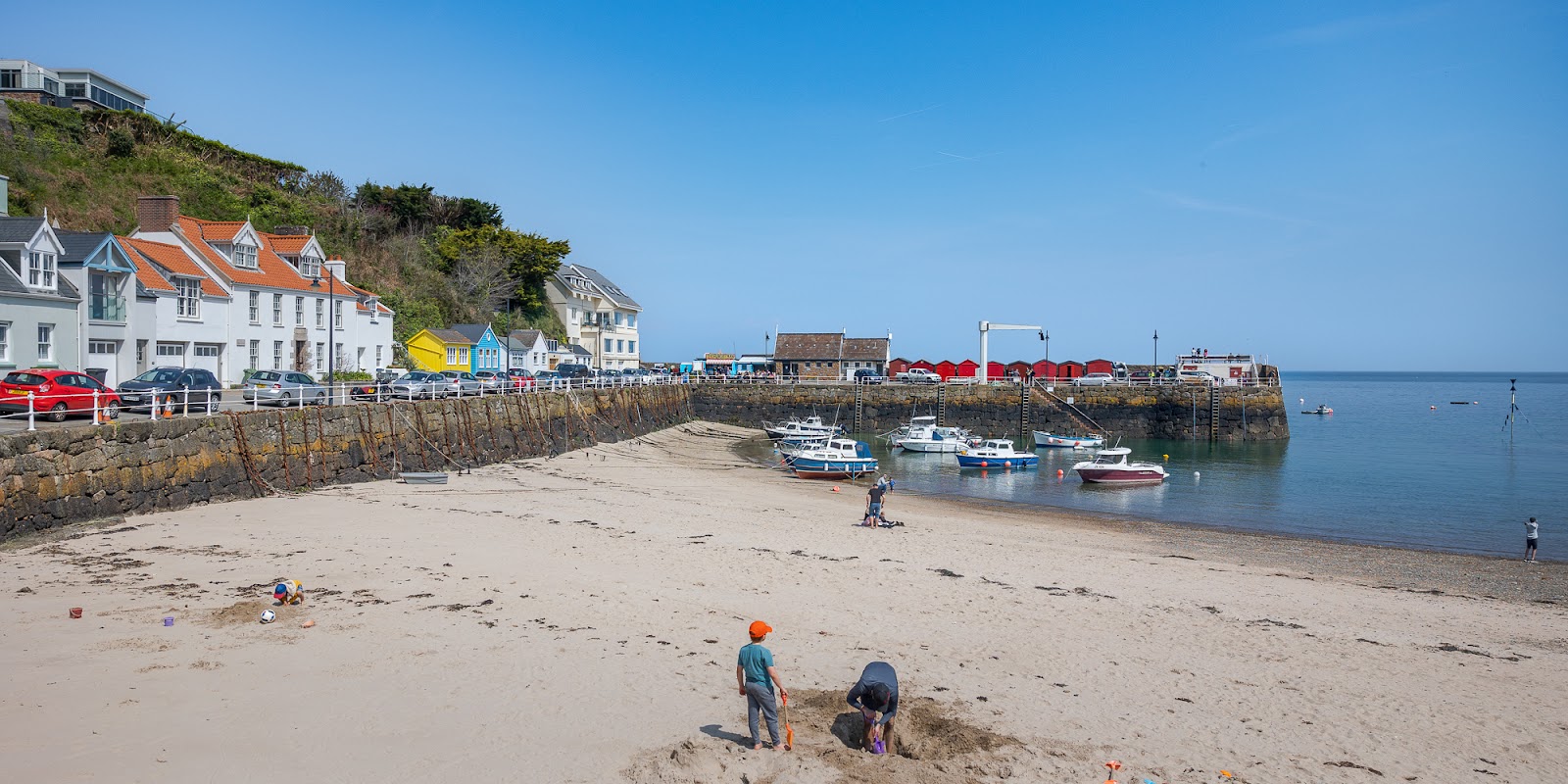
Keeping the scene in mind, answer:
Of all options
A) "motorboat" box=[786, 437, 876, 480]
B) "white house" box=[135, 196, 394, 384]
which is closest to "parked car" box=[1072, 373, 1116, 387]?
"motorboat" box=[786, 437, 876, 480]

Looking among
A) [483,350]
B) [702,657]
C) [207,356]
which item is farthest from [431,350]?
[702,657]

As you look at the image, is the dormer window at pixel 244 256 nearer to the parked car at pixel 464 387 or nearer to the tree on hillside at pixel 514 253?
the parked car at pixel 464 387

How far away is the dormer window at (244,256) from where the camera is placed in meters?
40.0

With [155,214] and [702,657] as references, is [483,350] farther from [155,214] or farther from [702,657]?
[702,657]

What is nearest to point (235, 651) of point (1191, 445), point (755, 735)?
point (755, 735)

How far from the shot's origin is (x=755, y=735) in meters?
8.77

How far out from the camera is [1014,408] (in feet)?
216

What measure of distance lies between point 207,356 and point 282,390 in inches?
575

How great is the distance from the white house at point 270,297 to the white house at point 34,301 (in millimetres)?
9304

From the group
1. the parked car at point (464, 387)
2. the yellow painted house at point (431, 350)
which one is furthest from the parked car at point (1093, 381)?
the parked car at point (464, 387)

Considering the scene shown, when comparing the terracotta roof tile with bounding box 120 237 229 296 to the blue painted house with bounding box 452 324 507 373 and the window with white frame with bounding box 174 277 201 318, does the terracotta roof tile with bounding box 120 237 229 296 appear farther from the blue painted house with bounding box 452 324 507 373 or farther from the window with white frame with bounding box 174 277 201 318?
the blue painted house with bounding box 452 324 507 373

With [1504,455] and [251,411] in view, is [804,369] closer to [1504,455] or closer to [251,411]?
[1504,455]

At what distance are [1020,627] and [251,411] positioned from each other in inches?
795

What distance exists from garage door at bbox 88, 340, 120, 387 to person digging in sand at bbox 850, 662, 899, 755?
105 feet
